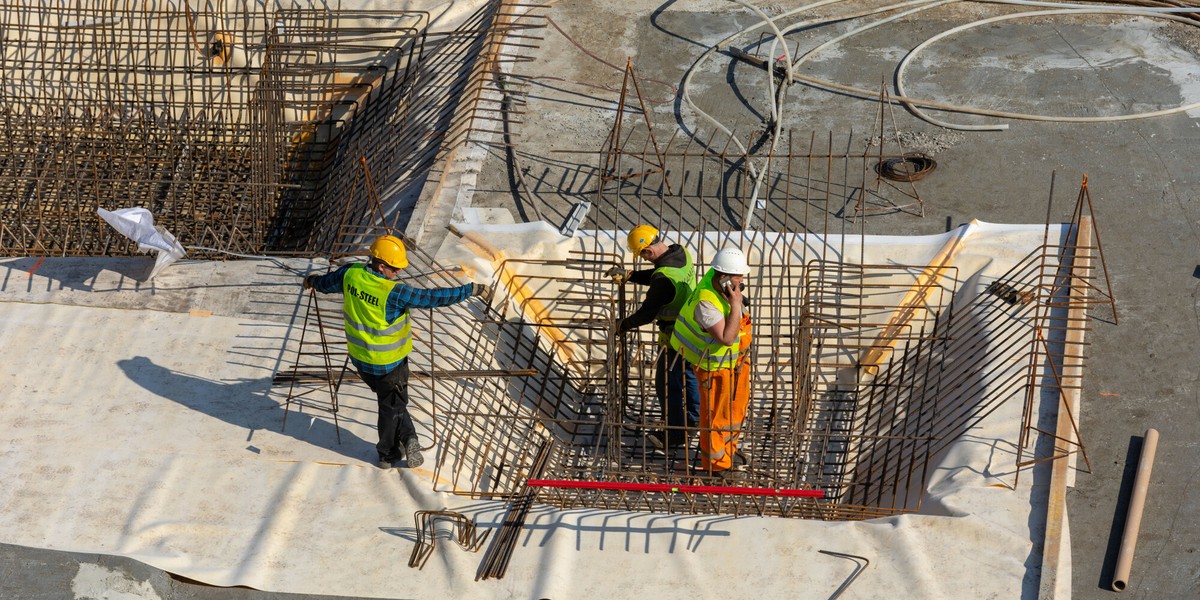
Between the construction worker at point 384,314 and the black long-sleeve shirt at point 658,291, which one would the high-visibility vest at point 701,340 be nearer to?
the black long-sleeve shirt at point 658,291

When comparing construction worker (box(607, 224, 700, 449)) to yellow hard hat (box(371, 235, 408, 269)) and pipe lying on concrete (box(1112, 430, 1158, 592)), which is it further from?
pipe lying on concrete (box(1112, 430, 1158, 592))

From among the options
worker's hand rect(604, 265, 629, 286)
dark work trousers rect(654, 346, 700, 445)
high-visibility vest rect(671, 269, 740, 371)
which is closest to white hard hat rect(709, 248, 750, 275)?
high-visibility vest rect(671, 269, 740, 371)

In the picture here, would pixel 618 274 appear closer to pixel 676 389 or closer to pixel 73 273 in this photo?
pixel 676 389

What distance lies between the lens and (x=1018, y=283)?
9.10m

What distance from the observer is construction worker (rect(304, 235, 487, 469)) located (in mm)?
7316

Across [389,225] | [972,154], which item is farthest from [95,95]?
[972,154]

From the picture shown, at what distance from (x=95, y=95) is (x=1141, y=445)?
10748 mm

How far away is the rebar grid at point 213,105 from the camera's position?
39.4ft

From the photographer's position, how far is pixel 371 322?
24.2 feet

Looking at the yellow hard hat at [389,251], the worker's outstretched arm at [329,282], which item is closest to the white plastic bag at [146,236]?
the worker's outstretched arm at [329,282]

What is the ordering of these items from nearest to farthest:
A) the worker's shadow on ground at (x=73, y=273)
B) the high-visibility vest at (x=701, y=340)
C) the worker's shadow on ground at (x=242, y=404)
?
the high-visibility vest at (x=701, y=340) → the worker's shadow on ground at (x=242, y=404) → the worker's shadow on ground at (x=73, y=273)

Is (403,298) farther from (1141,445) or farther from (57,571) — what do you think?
(1141,445)

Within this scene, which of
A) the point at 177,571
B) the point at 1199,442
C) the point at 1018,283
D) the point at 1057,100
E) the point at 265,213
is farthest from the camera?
the point at 265,213

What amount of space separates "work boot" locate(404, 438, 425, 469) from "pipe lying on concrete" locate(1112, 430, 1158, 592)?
13.5ft
